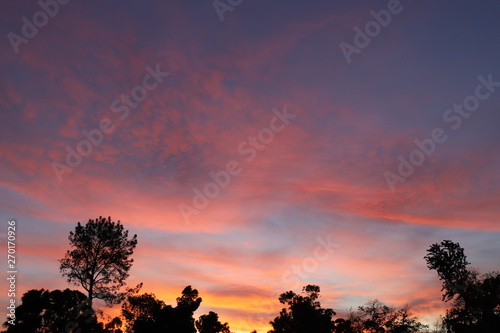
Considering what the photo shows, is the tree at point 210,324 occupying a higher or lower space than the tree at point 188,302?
lower

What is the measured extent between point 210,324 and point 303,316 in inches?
1107

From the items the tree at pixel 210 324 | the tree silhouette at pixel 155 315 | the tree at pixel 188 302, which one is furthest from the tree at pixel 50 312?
the tree at pixel 210 324

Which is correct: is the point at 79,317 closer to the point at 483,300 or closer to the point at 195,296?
the point at 195,296

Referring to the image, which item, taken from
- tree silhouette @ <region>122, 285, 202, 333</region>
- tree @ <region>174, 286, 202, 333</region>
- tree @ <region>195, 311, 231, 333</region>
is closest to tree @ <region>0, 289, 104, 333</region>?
tree silhouette @ <region>122, 285, 202, 333</region>

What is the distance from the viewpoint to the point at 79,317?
48.8m

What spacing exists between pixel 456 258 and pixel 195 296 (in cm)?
6090

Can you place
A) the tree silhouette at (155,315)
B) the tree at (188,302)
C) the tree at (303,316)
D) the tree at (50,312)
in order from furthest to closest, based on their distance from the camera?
the tree at (303,316), the tree at (188,302), the tree silhouette at (155,315), the tree at (50,312)

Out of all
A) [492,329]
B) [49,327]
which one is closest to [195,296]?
[49,327]

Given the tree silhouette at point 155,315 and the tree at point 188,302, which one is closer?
the tree silhouette at point 155,315

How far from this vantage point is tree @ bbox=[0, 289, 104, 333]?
5088cm

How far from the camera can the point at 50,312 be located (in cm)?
5366

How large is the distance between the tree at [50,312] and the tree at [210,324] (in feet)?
180

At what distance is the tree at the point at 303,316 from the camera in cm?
9900

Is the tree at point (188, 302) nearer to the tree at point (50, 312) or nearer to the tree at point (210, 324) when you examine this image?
the tree at point (210, 324)
